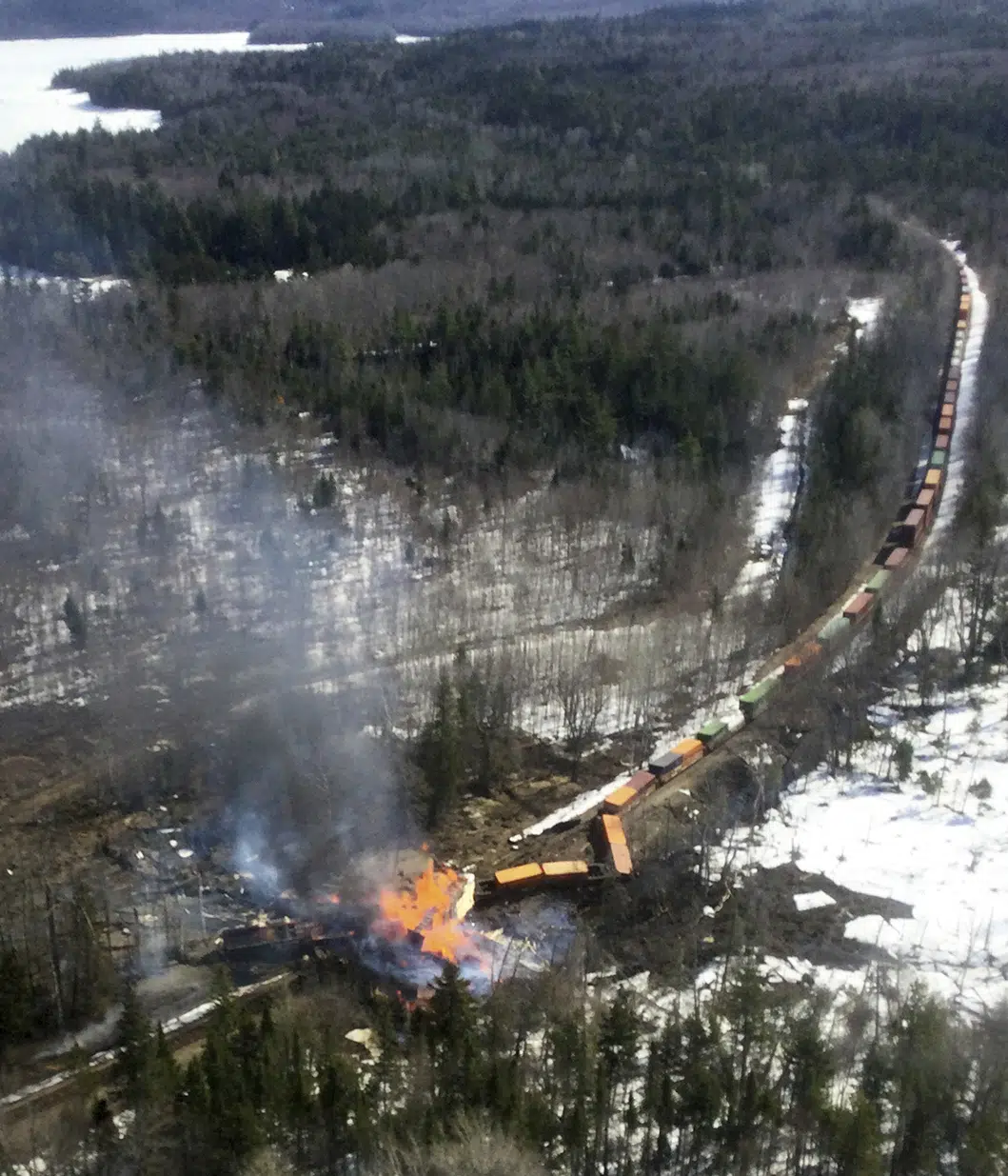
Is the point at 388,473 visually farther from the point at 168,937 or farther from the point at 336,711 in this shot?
the point at 168,937

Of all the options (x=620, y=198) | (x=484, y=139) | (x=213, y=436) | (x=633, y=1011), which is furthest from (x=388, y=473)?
(x=484, y=139)

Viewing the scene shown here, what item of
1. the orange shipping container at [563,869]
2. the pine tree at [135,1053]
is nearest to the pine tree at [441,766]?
the orange shipping container at [563,869]

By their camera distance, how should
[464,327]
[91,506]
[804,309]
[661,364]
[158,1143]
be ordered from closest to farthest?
[158,1143], [91,506], [661,364], [464,327], [804,309]

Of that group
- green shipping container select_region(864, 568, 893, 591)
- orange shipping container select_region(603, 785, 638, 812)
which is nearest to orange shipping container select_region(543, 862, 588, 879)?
orange shipping container select_region(603, 785, 638, 812)

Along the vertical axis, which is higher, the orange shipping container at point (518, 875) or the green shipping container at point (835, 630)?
the green shipping container at point (835, 630)

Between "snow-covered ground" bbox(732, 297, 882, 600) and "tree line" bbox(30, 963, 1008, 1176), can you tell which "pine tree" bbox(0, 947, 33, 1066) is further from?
"snow-covered ground" bbox(732, 297, 882, 600)

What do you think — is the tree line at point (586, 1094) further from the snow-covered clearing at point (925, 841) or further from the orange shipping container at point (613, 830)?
→ the orange shipping container at point (613, 830)

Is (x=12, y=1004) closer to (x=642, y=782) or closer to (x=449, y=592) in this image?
(x=642, y=782)
